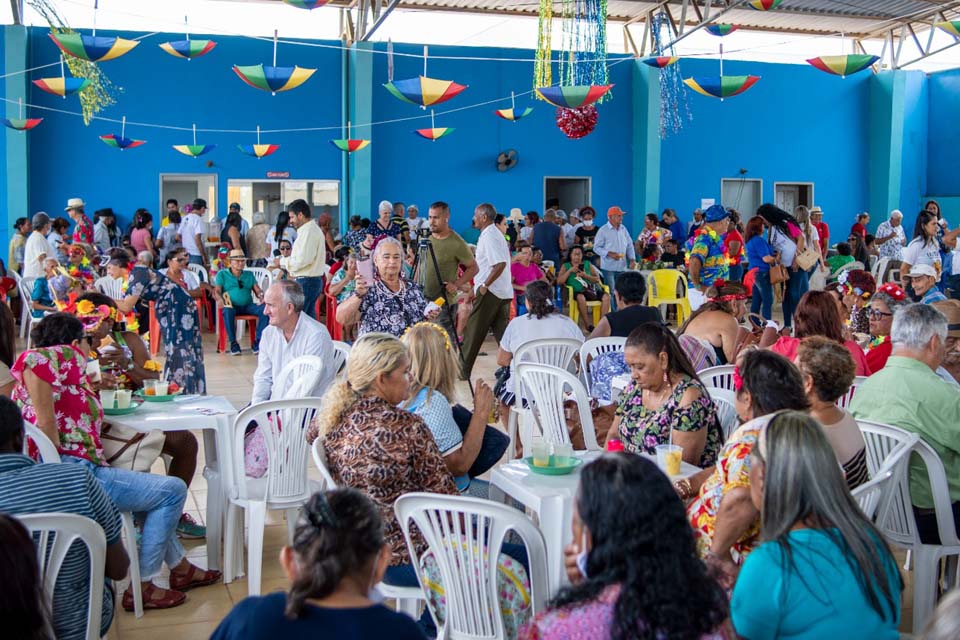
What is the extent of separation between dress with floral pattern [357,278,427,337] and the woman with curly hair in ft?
12.1

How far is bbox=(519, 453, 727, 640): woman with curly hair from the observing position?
1647mm

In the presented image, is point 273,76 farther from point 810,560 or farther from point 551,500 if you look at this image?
point 810,560

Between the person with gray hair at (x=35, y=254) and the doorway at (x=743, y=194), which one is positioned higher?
the doorway at (x=743, y=194)

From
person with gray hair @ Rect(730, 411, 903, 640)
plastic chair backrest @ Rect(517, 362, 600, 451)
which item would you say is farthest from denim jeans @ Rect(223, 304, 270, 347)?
person with gray hair @ Rect(730, 411, 903, 640)

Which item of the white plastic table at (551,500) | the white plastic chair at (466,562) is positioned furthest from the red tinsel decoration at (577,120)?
the white plastic chair at (466,562)

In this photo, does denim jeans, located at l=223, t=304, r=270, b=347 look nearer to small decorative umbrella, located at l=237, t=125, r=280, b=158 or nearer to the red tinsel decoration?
small decorative umbrella, located at l=237, t=125, r=280, b=158

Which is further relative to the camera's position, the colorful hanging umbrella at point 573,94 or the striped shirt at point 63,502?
the colorful hanging umbrella at point 573,94

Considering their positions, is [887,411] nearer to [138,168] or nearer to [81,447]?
[81,447]

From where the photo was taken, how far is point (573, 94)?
33.7 ft

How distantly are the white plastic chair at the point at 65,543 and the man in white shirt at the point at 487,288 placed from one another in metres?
5.08

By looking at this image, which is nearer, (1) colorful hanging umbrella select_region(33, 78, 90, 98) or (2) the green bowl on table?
(2) the green bowl on table

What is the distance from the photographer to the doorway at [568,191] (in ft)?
54.7

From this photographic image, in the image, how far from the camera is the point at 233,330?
9992 mm

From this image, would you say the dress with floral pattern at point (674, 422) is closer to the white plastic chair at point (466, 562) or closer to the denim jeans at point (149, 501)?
the white plastic chair at point (466, 562)
